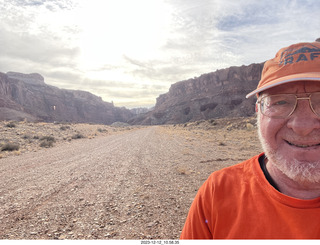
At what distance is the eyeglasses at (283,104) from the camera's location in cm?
138

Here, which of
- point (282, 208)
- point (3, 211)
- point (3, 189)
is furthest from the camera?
point (3, 189)

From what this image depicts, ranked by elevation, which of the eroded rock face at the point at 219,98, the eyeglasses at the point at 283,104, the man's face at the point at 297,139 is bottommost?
the man's face at the point at 297,139

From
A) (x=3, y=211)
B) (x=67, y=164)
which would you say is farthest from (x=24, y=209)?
(x=67, y=164)

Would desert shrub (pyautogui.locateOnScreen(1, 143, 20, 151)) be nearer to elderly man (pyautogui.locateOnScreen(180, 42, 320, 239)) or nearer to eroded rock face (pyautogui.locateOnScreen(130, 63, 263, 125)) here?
elderly man (pyautogui.locateOnScreen(180, 42, 320, 239))

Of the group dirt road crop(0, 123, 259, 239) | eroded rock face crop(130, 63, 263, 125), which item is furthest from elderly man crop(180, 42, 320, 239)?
eroded rock face crop(130, 63, 263, 125)

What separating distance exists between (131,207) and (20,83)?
139 m

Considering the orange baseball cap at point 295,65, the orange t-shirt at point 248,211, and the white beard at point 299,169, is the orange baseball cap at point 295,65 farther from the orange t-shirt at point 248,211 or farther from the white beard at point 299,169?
the orange t-shirt at point 248,211

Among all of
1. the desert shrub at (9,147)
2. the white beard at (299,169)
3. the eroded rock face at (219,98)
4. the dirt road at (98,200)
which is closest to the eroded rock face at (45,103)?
the eroded rock face at (219,98)

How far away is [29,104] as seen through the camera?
106938 millimetres

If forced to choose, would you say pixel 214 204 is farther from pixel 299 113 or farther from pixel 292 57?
pixel 292 57

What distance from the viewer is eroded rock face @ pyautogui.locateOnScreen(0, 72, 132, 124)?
92394 mm

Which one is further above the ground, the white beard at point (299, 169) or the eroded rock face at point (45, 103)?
the eroded rock face at point (45, 103)

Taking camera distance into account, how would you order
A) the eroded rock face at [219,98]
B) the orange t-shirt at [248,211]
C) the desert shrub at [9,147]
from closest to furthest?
the orange t-shirt at [248,211] → the desert shrub at [9,147] → the eroded rock face at [219,98]

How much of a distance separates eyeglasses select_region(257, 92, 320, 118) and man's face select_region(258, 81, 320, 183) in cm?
3
